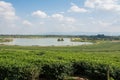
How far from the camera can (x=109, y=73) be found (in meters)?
22.6

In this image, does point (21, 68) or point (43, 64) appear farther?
point (43, 64)

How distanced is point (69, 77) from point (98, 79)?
2740mm

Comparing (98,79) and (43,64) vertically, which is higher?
(43,64)

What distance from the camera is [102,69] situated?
22.9 meters

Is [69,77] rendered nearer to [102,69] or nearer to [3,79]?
[102,69]

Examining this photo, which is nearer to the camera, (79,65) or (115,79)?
(115,79)

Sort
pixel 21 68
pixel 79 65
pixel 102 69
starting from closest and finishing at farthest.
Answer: pixel 21 68 → pixel 102 69 → pixel 79 65

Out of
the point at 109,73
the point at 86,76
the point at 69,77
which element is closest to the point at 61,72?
the point at 69,77

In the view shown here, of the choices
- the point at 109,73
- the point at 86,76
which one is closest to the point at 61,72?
the point at 86,76

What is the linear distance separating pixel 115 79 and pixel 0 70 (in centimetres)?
1044

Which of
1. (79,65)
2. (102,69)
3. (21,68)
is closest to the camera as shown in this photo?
(21,68)

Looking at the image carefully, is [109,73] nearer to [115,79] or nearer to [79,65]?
[115,79]

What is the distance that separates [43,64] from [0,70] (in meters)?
3.99

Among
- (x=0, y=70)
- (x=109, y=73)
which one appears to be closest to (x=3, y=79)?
(x=0, y=70)
